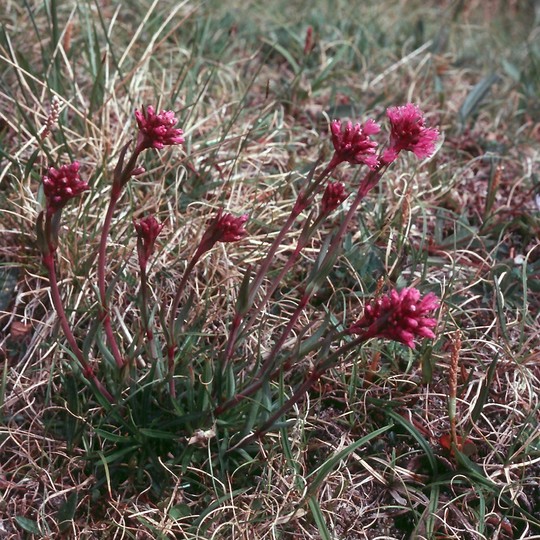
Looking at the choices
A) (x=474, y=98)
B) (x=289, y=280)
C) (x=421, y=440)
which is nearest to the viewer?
(x=421, y=440)

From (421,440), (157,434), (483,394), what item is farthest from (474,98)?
(157,434)

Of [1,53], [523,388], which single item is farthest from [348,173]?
[1,53]

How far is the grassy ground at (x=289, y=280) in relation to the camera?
2041 millimetres

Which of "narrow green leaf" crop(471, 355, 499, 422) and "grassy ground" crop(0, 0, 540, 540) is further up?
"narrow green leaf" crop(471, 355, 499, 422)

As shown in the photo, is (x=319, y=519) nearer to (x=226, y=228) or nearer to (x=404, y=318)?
(x=404, y=318)

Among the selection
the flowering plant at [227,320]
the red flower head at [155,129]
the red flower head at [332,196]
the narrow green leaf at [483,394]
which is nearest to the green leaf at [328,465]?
the flowering plant at [227,320]

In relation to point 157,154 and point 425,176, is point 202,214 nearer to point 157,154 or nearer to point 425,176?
point 157,154

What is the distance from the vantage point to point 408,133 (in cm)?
177

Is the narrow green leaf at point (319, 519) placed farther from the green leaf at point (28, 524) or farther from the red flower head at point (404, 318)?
the green leaf at point (28, 524)

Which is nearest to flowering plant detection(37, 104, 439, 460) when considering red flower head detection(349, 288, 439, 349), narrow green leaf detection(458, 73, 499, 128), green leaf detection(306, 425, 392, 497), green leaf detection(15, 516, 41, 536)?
red flower head detection(349, 288, 439, 349)

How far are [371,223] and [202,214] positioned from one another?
21.6 inches

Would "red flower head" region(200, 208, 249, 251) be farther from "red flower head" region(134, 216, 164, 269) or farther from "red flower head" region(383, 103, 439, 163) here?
"red flower head" region(383, 103, 439, 163)

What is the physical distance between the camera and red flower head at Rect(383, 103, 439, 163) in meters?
1.76

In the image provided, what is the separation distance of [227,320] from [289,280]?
28 cm
